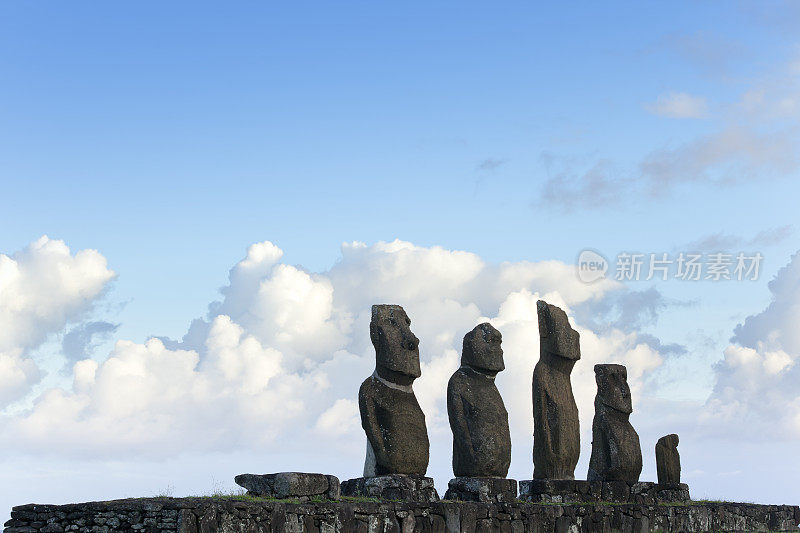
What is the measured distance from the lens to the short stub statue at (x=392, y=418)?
19.2m

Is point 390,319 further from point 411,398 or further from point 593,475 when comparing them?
point 593,475

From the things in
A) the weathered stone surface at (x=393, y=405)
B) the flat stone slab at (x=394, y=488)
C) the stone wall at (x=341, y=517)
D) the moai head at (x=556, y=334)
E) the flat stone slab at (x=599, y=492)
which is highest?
the moai head at (x=556, y=334)

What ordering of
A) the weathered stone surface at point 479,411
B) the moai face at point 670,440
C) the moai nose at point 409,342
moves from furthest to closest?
the moai face at point 670,440
the weathered stone surface at point 479,411
the moai nose at point 409,342

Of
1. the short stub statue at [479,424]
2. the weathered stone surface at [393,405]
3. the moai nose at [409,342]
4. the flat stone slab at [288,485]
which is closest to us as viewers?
the flat stone slab at [288,485]

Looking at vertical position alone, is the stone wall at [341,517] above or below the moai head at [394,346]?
below

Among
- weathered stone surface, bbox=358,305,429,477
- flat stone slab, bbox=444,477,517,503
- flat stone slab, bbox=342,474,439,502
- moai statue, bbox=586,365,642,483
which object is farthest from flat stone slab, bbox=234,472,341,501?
moai statue, bbox=586,365,642,483

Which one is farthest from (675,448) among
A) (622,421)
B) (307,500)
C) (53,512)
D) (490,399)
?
(53,512)

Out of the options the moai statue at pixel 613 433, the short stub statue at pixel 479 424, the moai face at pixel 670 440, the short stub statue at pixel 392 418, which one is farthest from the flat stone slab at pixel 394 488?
the moai face at pixel 670 440

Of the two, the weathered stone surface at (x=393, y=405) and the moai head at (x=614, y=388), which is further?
the moai head at (x=614, y=388)

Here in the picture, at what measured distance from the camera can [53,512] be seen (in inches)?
626

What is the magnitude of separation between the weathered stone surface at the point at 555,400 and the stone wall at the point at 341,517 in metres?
1.28

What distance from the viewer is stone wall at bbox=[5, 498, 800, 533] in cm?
1523

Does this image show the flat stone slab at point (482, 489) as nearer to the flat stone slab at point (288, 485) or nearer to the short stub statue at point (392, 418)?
the short stub statue at point (392, 418)

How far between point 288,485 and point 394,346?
383cm
